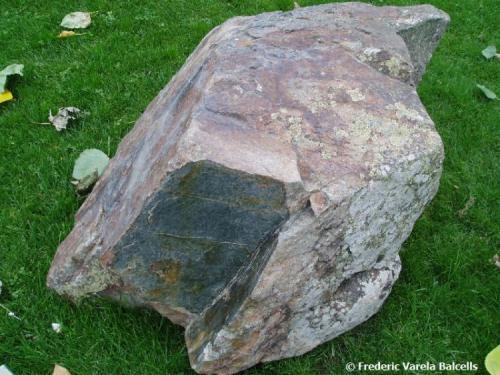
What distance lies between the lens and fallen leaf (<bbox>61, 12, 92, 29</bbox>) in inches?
206

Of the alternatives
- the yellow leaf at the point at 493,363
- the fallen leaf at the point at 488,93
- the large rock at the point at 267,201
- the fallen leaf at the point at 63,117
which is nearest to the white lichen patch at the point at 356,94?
the large rock at the point at 267,201

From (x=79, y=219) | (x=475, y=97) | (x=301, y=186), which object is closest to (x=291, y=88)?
(x=301, y=186)

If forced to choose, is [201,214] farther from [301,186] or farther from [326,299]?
[326,299]

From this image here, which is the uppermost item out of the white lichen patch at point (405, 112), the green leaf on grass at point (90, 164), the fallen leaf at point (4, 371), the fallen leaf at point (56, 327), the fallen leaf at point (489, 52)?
the white lichen patch at point (405, 112)

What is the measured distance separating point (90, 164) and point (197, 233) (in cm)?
168

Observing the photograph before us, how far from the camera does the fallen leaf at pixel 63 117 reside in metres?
4.13

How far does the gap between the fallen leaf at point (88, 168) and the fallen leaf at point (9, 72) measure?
1147 mm

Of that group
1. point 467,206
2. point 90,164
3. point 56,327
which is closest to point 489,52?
point 467,206

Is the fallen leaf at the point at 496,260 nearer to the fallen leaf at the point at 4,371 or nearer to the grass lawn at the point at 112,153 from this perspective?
the grass lawn at the point at 112,153

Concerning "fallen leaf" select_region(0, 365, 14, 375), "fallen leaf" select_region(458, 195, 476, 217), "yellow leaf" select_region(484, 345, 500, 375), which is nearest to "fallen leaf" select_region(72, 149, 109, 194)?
"fallen leaf" select_region(0, 365, 14, 375)

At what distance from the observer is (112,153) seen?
3.96 metres

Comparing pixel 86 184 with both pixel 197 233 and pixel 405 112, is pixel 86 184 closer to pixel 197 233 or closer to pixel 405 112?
pixel 197 233

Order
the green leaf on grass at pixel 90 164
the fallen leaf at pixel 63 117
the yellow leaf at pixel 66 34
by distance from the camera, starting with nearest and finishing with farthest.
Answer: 1. the green leaf on grass at pixel 90 164
2. the fallen leaf at pixel 63 117
3. the yellow leaf at pixel 66 34

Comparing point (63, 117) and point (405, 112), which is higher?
point (405, 112)
